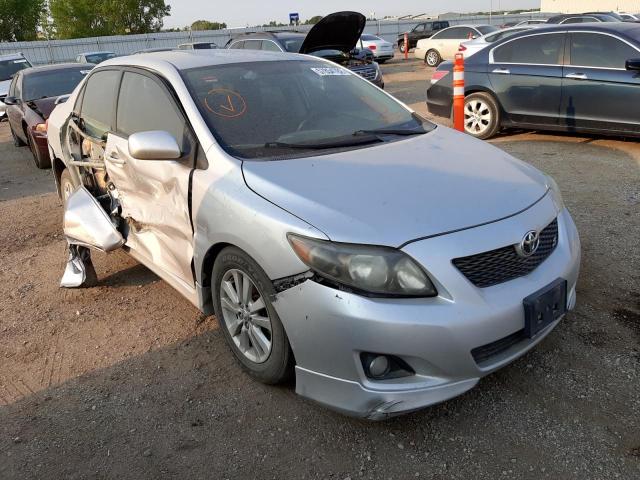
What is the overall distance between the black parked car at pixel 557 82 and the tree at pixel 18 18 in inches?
1851

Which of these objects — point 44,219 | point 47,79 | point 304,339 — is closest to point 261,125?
point 304,339

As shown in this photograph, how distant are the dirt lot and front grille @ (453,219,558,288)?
2.18 ft

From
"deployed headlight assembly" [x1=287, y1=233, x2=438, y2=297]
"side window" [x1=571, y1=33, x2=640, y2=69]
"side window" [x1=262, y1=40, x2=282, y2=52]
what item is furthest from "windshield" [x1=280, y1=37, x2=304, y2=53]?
"deployed headlight assembly" [x1=287, y1=233, x2=438, y2=297]

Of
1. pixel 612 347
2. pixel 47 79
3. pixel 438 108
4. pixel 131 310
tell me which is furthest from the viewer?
pixel 47 79

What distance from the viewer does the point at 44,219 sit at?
19.5 ft

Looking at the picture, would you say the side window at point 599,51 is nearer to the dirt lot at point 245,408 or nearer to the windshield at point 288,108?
the dirt lot at point 245,408

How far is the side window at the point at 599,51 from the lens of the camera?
6812 mm

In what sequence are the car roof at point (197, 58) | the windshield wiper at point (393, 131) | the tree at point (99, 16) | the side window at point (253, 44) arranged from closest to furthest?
1. the windshield wiper at point (393, 131)
2. the car roof at point (197, 58)
3. the side window at point (253, 44)
4. the tree at point (99, 16)

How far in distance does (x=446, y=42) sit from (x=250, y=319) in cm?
2019

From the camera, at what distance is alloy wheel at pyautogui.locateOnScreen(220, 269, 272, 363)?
2668mm

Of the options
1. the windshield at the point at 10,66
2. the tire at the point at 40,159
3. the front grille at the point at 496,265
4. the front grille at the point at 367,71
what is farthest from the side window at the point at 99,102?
the windshield at the point at 10,66

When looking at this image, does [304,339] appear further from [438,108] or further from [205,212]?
[438,108]

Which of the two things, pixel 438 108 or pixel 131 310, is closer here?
pixel 131 310

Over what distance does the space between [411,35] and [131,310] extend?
29385 millimetres
